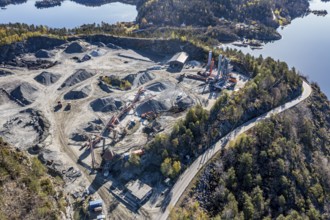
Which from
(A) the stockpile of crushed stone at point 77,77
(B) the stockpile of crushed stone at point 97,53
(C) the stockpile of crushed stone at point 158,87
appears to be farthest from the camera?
(B) the stockpile of crushed stone at point 97,53

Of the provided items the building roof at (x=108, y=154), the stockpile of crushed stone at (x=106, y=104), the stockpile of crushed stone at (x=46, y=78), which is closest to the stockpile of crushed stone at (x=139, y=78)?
the stockpile of crushed stone at (x=106, y=104)

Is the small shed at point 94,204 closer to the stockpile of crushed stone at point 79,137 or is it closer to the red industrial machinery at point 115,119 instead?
the red industrial machinery at point 115,119

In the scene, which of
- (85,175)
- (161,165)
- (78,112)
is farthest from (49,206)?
(78,112)

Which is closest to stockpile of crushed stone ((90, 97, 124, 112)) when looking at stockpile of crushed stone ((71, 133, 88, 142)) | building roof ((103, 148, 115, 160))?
stockpile of crushed stone ((71, 133, 88, 142))

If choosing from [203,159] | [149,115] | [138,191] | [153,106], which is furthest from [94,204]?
[153,106]

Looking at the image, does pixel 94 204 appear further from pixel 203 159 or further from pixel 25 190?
pixel 203 159

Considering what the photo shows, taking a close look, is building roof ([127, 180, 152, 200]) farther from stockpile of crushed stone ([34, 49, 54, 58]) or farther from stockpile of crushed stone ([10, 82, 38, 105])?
stockpile of crushed stone ([34, 49, 54, 58])
